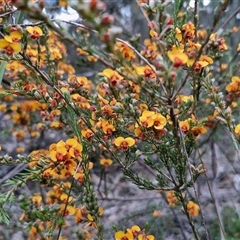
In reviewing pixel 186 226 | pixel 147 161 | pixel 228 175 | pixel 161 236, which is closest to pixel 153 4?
pixel 147 161

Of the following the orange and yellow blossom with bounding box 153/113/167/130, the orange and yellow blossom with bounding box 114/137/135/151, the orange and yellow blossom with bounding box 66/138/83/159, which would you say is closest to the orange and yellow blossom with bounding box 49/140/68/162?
the orange and yellow blossom with bounding box 66/138/83/159

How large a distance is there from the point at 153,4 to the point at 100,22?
1.03 feet

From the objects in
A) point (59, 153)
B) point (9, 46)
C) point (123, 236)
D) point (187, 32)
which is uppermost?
point (187, 32)

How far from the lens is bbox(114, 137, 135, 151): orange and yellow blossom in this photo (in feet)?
3.75

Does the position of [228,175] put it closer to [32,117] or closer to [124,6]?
[32,117]


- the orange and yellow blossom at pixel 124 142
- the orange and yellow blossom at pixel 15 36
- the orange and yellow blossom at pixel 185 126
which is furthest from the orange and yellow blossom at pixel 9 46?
the orange and yellow blossom at pixel 185 126

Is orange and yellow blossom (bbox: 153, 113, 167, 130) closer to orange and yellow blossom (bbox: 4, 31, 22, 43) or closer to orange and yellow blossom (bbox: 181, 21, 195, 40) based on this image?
orange and yellow blossom (bbox: 181, 21, 195, 40)

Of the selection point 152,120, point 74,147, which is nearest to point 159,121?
point 152,120

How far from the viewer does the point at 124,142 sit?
1.15 m

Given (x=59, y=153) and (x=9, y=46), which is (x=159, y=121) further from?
(x=9, y=46)

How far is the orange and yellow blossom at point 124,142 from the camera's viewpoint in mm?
1144

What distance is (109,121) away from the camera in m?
1.20

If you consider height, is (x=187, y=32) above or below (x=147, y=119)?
above

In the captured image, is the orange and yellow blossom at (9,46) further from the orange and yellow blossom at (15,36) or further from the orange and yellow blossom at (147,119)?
the orange and yellow blossom at (147,119)
